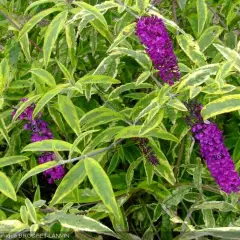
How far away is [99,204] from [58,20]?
0.53 m

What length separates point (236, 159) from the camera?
156 cm

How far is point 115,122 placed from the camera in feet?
5.02

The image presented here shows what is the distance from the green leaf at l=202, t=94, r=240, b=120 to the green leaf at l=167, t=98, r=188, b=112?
0.20 feet

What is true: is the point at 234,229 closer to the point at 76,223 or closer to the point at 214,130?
the point at 214,130

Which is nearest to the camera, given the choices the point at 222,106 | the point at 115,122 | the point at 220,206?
the point at 222,106

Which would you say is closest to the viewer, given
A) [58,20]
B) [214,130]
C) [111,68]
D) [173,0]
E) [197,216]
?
[214,130]

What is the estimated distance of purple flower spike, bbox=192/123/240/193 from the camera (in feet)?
3.73

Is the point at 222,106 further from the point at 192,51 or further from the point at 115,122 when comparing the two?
the point at 115,122

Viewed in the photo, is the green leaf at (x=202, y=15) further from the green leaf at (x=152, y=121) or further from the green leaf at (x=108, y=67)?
the green leaf at (x=152, y=121)

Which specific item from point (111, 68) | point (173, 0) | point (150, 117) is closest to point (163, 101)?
point (150, 117)

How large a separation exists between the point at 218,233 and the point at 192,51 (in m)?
0.47

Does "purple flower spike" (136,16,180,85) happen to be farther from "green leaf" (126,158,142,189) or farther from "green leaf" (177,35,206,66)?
"green leaf" (126,158,142,189)

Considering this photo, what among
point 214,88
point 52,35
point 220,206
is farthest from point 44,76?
point 220,206

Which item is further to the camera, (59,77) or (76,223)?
(59,77)
